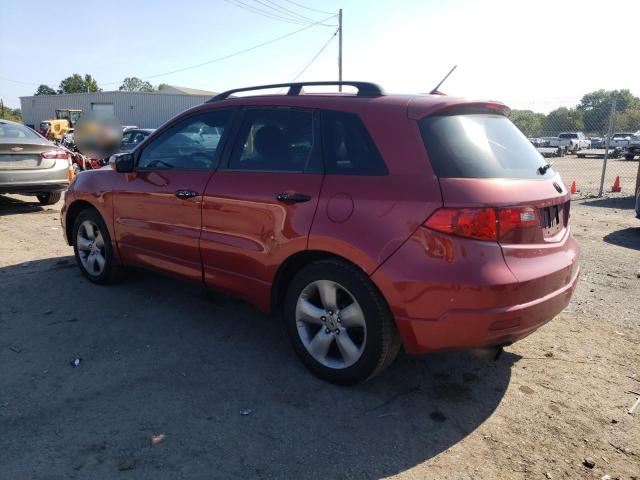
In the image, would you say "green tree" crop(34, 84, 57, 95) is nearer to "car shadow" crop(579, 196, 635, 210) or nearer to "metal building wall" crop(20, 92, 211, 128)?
"metal building wall" crop(20, 92, 211, 128)

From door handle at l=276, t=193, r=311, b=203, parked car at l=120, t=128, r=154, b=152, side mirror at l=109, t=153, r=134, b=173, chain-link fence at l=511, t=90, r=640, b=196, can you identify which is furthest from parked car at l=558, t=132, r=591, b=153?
door handle at l=276, t=193, r=311, b=203

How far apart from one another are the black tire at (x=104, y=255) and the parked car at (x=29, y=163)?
168 inches

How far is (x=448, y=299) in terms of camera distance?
2.68 metres

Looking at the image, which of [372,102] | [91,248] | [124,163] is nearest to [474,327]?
[372,102]

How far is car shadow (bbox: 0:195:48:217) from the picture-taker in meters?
9.17

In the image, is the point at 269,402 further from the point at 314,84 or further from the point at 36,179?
the point at 36,179

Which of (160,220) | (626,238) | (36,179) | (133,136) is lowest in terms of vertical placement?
(626,238)

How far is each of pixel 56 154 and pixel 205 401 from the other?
25.4 ft

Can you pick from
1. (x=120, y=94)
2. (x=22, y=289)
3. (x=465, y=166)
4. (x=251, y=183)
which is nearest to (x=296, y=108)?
(x=251, y=183)

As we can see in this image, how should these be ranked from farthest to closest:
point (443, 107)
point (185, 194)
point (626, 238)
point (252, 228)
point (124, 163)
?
1. point (626, 238)
2. point (124, 163)
3. point (185, 194)
4. point (252, 228)
5. point (443, 107)

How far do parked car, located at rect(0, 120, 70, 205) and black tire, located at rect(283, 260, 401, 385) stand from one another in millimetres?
7298

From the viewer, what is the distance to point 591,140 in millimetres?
45906

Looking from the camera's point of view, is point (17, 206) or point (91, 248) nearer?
point (91, 248)

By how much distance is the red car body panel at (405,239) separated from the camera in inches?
105
